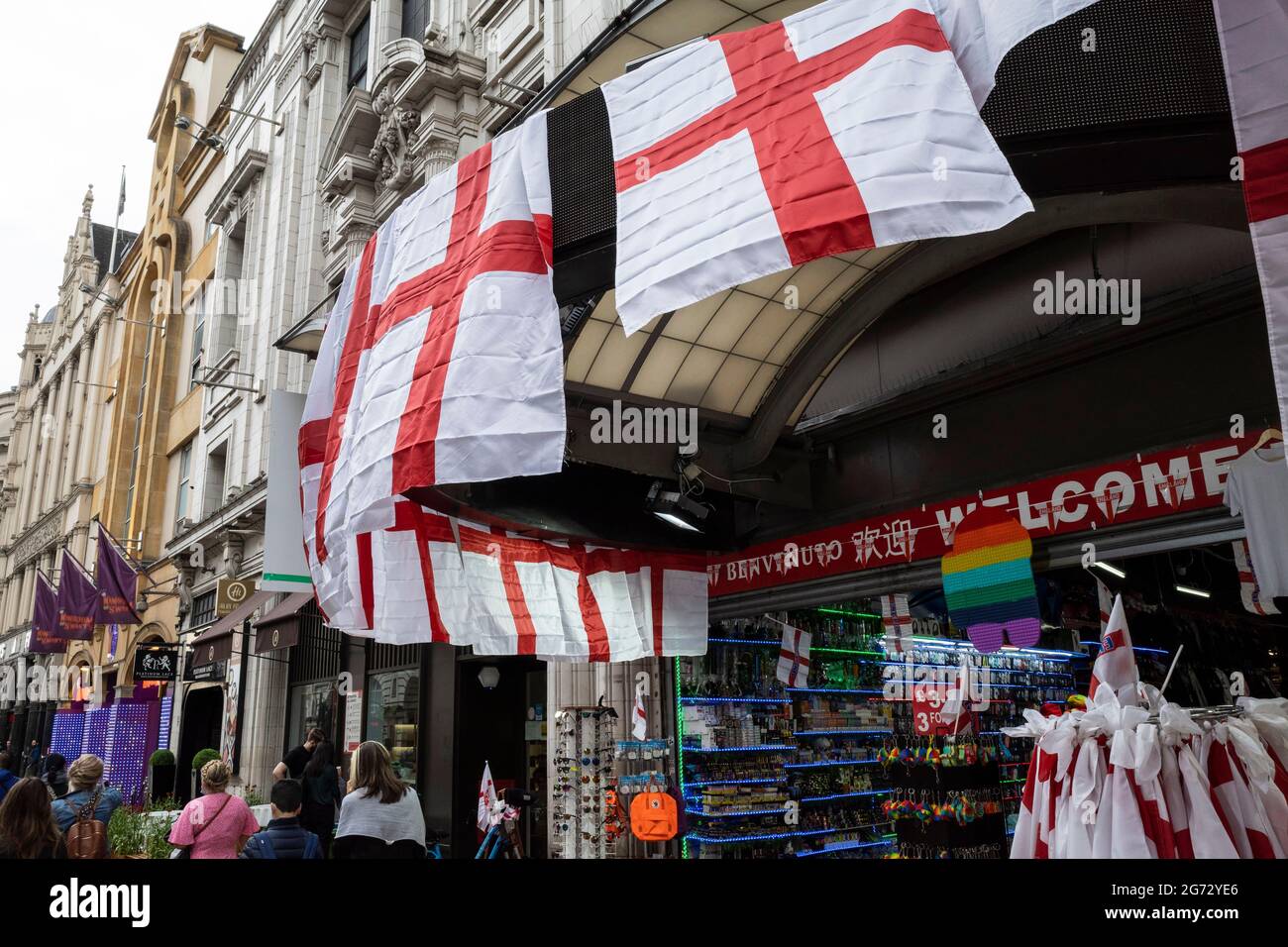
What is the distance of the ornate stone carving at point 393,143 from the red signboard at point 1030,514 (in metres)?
9.34

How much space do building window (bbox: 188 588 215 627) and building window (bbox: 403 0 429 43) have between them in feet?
43.7

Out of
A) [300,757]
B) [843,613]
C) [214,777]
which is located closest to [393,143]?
[300,757]

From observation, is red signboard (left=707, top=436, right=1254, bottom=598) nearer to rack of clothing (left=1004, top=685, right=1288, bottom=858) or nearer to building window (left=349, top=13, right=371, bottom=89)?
rack of clothing (left=1004, top=685, right=1288, bottom=858)

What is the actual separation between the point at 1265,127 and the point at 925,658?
26.7ft

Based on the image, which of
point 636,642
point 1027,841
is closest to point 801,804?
point 636,642

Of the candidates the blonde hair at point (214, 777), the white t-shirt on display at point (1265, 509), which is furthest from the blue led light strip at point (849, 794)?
the blonde hair at point (214, 777)

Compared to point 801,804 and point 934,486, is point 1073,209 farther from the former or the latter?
point 801,804

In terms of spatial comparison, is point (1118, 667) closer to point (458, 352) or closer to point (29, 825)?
point (458, 352)

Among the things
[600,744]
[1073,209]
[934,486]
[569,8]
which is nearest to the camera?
[1073,209]

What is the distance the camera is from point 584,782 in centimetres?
1021

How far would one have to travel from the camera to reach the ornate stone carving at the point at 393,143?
48.2 feet

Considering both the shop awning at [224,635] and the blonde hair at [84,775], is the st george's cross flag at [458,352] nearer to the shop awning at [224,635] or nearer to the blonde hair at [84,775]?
the blonde hair at [84,775]

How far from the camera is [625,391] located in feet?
28.1
